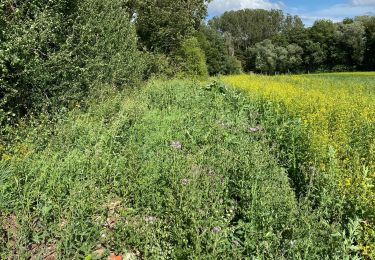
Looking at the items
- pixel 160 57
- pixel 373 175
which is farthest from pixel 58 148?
pixel 160 57

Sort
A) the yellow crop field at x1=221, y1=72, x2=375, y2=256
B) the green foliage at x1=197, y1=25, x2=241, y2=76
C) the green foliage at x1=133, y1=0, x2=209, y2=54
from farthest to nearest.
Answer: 1. the green foliage at x1=197, y1=25, x2=241, y2=76
2. the green foliage at x1=133, y1=0, x2=209, y2=54
3. the yellow crop field at x1=221, y1=72, x2=375, y2=256

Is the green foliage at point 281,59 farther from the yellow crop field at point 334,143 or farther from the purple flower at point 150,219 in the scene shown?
the purple flower at point 150,219

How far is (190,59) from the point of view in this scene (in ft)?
87.5

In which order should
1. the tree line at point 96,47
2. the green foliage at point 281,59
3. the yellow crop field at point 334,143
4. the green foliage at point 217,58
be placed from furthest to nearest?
the green foliage at point 281,59 → the green foliage at point 217,58 → the tree line at point 96,47 → the yellow crop field at point 334,143

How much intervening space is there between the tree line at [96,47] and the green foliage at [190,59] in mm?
76

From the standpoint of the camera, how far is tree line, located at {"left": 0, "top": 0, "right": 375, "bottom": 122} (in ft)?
21.4

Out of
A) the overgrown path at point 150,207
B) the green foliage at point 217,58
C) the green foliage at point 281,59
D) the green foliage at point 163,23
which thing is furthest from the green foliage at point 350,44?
the overgrown path at point 150,207

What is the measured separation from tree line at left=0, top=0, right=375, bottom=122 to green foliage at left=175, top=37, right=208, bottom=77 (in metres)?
0.08

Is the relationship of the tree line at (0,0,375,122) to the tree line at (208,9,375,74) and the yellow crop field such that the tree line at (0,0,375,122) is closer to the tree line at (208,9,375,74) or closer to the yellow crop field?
the tree line at (208,9,375,74)

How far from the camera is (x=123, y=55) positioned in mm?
13664

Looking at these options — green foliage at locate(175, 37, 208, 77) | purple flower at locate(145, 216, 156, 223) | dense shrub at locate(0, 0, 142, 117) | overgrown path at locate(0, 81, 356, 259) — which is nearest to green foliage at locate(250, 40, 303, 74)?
green foliage at locate(175, 37, 208, 77)

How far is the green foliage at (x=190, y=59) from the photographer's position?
84.8 ft

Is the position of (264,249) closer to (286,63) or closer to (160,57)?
(160,57)

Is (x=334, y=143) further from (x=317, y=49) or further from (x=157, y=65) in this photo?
(x=317, y=49)
